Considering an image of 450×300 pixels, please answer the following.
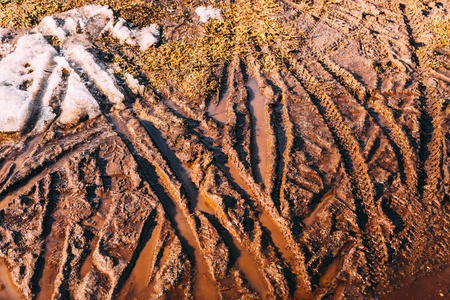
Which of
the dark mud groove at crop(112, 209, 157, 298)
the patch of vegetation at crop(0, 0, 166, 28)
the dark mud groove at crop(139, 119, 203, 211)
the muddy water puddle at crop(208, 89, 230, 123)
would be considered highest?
the patch of vegetation at crop(0, 0, 166, 28)

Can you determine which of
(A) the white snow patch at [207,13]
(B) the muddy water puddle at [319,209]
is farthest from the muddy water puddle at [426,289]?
(A) the white snow patch at [207,13]

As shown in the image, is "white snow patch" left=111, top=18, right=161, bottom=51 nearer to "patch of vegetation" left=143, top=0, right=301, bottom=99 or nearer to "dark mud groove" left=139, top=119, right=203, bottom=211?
"patch of vegetation" left=143, top=0, right=301, bottom=99

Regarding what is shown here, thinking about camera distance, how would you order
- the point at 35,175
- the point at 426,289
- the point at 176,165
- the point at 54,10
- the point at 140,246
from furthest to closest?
the point at 54,10
the point at 176,165
the point at 35,175
the point at 140,246
the point at 426,289

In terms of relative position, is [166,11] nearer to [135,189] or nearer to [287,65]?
[287,65]

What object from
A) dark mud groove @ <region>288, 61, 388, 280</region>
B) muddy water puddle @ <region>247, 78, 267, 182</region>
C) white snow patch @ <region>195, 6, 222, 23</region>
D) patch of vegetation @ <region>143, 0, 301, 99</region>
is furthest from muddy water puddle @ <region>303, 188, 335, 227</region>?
white snow patch @ <region>195, 6, 222, 23</region>

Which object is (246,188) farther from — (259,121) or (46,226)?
(46,226)

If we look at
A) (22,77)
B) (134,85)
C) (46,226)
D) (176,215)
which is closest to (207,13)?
(134,85)
